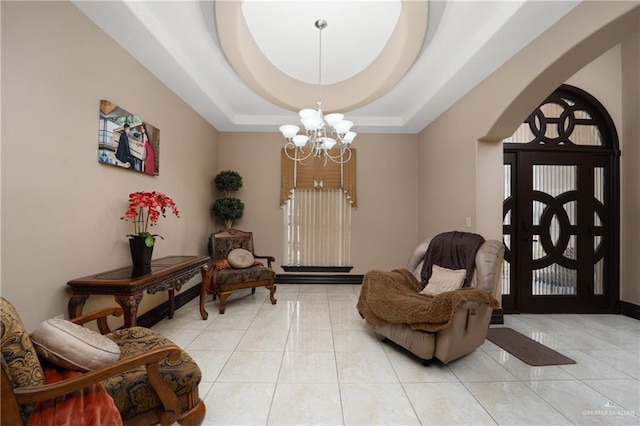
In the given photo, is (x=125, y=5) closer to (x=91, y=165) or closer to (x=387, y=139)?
(x=91, y=165)

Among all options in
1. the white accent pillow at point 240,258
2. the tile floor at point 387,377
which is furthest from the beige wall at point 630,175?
the white accent pillow at point 240,258

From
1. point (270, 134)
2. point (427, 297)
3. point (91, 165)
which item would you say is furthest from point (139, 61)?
point (427, 297)

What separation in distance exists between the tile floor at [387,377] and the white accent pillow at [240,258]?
801mm

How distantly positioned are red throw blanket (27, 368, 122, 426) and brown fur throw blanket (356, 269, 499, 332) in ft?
6.66

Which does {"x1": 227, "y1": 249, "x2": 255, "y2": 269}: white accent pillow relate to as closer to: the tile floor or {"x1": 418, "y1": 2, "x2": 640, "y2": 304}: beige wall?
the tile floor

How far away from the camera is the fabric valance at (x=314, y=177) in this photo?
16.3ft

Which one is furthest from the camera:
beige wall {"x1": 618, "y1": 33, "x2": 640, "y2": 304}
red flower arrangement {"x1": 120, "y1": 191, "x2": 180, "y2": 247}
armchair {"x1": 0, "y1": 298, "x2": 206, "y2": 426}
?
beige wall {"x1": 618, "y1": 33, "x2": 640, "y2": 304}

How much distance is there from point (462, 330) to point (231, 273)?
2751 millimetres

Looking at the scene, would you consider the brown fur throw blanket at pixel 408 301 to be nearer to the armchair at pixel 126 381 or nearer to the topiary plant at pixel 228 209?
the armchair at pixel 126 381

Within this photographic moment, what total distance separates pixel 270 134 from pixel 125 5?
3012 millimetres

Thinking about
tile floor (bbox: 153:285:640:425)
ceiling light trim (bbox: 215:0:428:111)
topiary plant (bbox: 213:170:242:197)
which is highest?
ceiling light trim (bbox: 215:0:428:111)

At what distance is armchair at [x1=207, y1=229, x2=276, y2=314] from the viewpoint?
139 inches

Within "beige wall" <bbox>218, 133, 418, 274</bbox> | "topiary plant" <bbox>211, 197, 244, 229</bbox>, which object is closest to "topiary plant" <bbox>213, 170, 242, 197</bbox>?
"topiary plant" <bbox>211, 197, 244, 229</bbox>

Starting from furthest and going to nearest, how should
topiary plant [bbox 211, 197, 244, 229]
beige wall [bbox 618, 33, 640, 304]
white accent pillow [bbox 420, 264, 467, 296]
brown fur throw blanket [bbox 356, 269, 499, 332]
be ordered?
topiary plant [bbox 211, 197, 244, 229] < beige wall [bbox 618, 33, 640, 304] < white accent pillow [bbox 420, 264, 467, 296] < brown fur throw blanket [bbox 356, 269, 499, 332]
